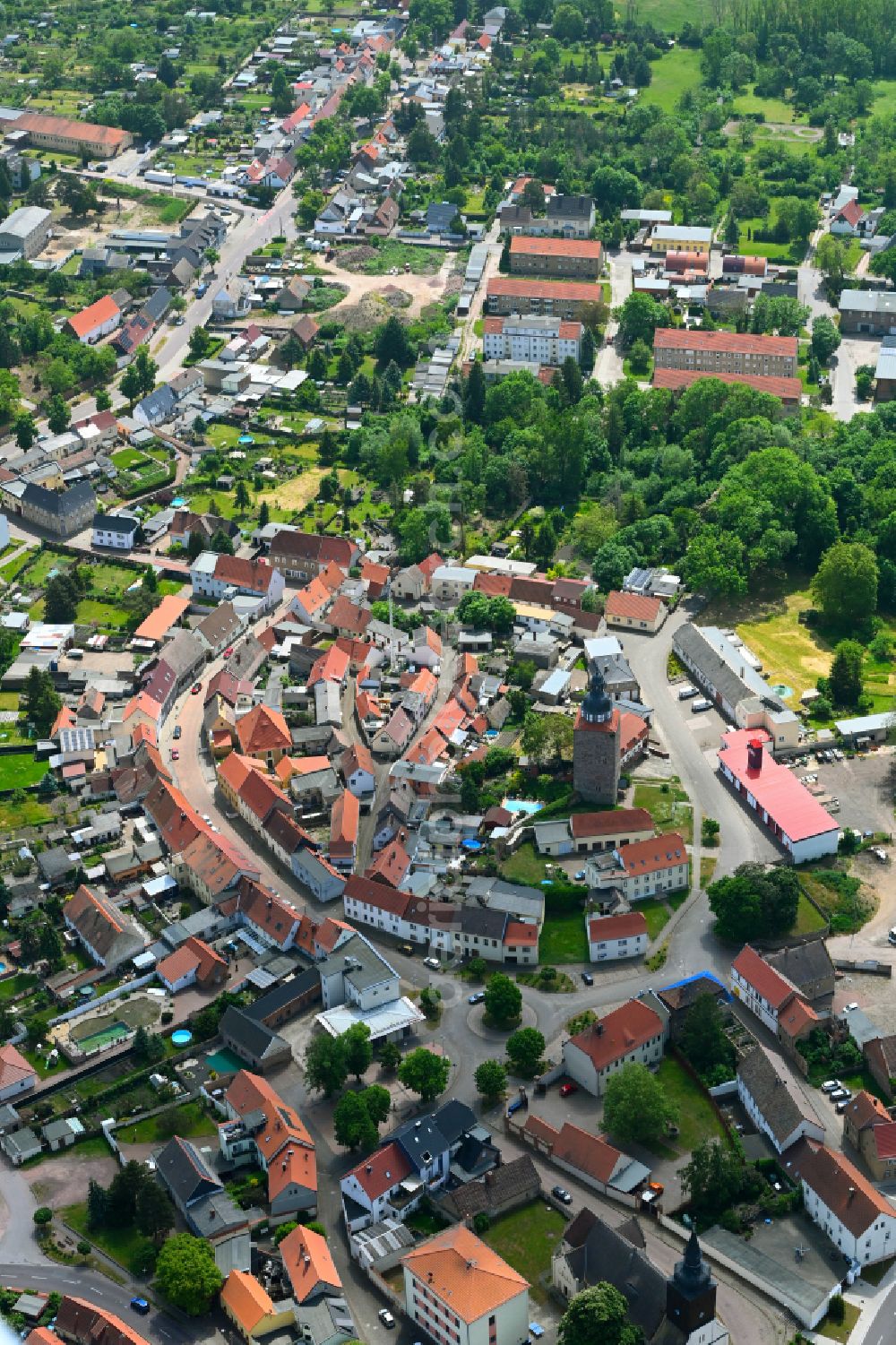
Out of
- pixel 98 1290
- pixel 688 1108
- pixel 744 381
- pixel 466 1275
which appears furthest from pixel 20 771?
pixel 744 381

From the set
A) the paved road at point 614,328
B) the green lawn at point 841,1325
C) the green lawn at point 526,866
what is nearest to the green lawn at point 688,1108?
the green lawn at point 841,1325

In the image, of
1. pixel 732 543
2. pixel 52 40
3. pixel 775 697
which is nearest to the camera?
pixel 775 697

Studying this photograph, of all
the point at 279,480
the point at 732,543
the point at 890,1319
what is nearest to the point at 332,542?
the point at 279,480

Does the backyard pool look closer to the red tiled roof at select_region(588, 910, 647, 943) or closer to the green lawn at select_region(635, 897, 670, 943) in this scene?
the red tiled roof at select_region(588, 910, 647, 943)

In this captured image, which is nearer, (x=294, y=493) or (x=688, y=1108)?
(x=688, y=1108)

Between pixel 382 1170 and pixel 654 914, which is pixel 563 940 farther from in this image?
pixel 382 1170

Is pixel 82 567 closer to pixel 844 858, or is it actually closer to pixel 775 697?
pixel 775 697

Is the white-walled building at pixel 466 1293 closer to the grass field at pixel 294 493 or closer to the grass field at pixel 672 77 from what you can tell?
the grass field at pixel 294 493

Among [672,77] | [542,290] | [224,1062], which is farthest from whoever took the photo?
[672,77]
